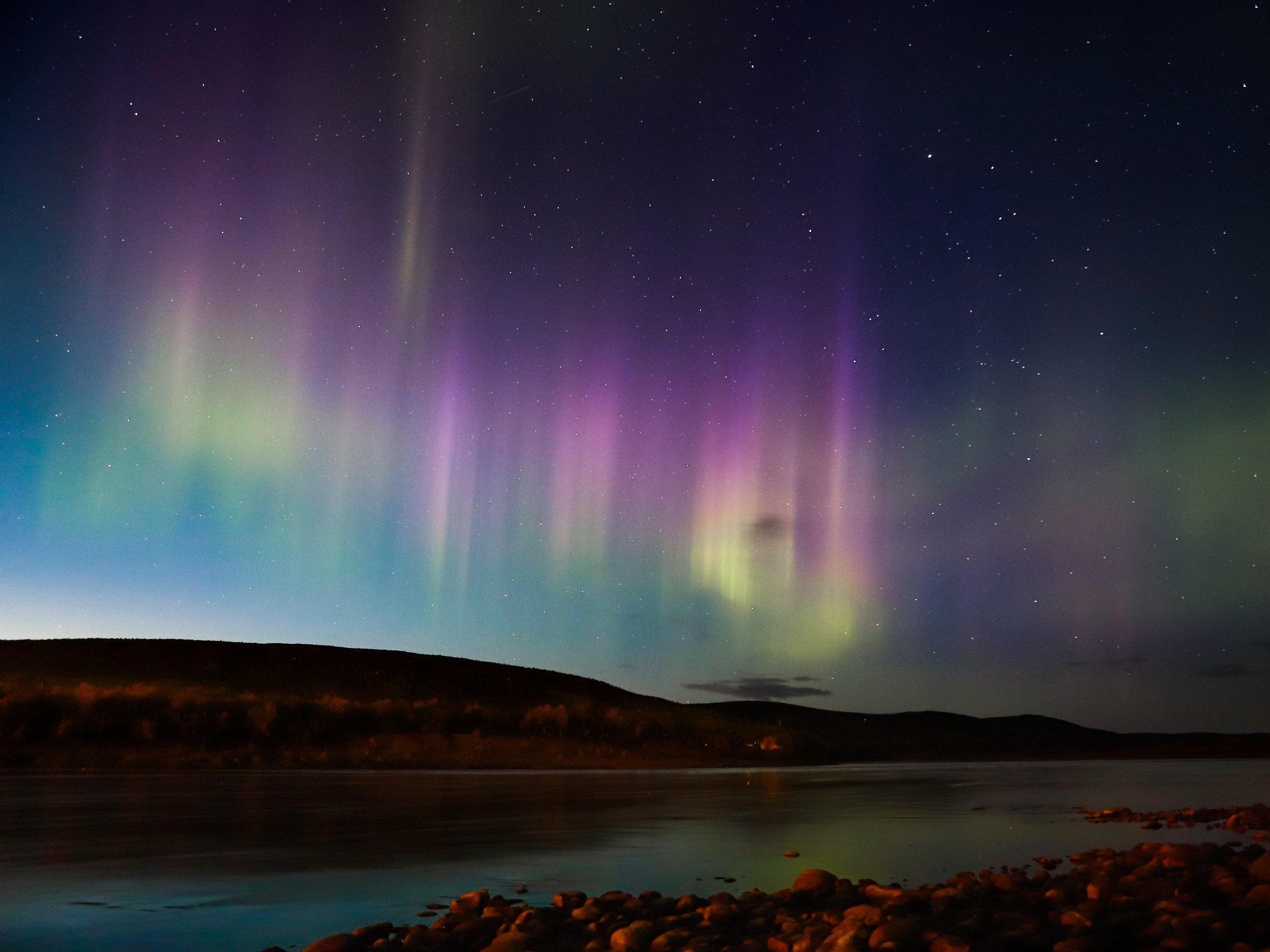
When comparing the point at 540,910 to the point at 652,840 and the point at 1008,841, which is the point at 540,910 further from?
the point at 1008,841

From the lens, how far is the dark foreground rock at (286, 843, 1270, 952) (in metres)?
13.2

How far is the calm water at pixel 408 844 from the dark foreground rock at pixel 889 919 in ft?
9.29

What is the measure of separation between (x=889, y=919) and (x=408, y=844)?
1847cm

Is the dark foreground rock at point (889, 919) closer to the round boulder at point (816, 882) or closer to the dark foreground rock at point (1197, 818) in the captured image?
the round boulder at point (816, 882)

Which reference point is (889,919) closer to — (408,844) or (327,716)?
(408,844)

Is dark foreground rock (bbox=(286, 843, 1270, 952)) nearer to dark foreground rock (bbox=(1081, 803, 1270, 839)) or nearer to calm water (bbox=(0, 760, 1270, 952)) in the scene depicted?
calm water (bbox=(0, 760, 1270, 952))

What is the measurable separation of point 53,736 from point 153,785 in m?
38.2

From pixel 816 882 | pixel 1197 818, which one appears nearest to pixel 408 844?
pixel 816 882

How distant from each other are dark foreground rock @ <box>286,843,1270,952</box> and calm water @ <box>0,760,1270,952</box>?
111 inches

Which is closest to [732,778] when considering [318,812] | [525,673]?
[318,812]

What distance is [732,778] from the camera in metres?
87.2

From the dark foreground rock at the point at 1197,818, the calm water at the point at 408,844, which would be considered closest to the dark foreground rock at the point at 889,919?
the calm water at the point at 408,844

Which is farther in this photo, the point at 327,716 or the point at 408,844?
the point at 327,716

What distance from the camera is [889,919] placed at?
13938 mm
